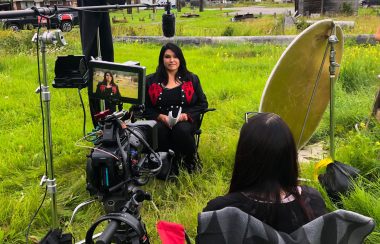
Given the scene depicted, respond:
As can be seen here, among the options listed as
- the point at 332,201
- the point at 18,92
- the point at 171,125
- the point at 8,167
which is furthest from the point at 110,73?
the point at 18,92

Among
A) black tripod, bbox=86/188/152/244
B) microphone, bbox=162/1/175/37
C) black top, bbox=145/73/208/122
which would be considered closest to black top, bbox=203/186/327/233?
black tripod, bbox=86/188/152/244

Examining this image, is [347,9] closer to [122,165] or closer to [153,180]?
[153,180]

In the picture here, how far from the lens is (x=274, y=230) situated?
1462 mm

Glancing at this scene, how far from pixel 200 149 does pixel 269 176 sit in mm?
2404

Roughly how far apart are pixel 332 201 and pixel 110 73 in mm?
1528

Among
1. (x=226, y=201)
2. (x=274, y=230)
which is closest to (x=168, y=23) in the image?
(x=226, y=201)

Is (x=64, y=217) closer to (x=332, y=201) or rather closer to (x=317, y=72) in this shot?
(x=332, y=201)

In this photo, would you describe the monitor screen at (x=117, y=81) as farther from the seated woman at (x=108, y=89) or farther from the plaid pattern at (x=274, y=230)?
the plaid pattern at (x=274, y=230)

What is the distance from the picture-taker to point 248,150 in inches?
63.9

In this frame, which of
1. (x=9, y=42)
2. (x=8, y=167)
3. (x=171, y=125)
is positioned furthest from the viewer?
(x=9, y=42)

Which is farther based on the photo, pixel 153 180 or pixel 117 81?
pixel 153 180

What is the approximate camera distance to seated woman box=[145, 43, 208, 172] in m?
3.57

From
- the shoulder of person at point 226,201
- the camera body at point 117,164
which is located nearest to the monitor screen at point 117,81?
the camera body at point 117,164

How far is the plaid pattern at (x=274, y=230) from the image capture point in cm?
143
